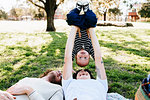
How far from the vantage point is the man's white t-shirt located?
234cm

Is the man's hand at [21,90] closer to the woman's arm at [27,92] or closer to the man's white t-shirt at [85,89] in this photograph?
the woman's arm at [27,92]

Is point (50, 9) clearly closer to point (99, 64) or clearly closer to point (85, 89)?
point (99, 64)

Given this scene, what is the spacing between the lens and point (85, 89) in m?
2.43

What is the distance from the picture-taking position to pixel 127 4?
50.9ft

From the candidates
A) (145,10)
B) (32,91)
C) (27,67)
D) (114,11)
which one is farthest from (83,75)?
(114,11)

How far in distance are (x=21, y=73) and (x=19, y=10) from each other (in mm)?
56356

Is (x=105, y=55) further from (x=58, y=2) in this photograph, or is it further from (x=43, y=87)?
(x=58, y=2)

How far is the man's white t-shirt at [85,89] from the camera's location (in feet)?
7.69

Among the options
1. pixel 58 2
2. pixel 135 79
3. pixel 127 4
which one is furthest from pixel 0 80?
pixel 127 4

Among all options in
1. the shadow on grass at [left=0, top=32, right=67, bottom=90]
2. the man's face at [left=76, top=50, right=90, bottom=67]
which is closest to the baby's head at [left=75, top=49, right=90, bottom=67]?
the man's face at [left=76, top=50, right=90, bottom=67]

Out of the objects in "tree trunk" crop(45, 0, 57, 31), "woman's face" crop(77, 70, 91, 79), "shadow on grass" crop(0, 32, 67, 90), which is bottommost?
"shadow on grass" crop(0, 32, 67, 90)

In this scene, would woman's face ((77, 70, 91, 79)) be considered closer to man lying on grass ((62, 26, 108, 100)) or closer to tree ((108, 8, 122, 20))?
man lying on grass ((62, 26, 108, 100))

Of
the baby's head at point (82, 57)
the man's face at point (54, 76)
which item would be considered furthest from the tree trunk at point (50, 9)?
the man's face at point (54, 76)

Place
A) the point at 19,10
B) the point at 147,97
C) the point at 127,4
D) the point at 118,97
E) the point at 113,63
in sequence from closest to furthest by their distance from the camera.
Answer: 1. the point at 147,97
2. the point at 118,97
3. the point at 113,63
4. the point at 127,4
5. the point at 19,10
